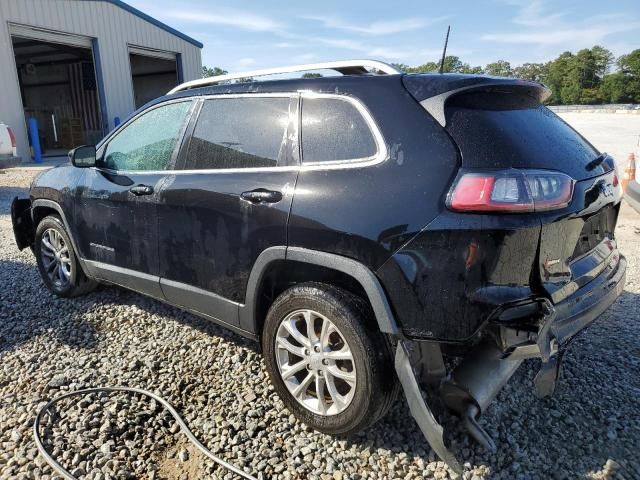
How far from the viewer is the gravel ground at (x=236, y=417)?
2342 mm

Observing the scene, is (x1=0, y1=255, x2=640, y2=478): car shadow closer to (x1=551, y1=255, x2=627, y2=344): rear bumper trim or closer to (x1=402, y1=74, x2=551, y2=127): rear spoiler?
(x1=551, y1=255, x2=627, y2=344): rear bumper trim

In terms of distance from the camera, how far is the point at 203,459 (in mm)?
2408

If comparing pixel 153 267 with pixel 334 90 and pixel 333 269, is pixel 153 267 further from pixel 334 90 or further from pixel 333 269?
pixel 334 90

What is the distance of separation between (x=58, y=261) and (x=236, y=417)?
2713 millimetres

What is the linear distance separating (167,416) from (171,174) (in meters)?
1.51

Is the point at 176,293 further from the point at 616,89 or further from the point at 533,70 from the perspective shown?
the point at 533,70

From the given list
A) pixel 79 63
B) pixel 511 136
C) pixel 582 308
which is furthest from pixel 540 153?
pixel 79 63

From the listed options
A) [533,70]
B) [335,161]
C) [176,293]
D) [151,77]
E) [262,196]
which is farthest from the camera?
[533,70]

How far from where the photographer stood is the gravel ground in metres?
2.34

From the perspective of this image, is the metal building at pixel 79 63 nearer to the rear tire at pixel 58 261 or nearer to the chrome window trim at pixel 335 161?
the rear tire at pixel 58 261

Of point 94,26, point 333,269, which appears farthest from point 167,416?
point 94,26

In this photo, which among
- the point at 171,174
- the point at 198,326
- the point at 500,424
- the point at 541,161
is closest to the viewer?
the point at 541,161

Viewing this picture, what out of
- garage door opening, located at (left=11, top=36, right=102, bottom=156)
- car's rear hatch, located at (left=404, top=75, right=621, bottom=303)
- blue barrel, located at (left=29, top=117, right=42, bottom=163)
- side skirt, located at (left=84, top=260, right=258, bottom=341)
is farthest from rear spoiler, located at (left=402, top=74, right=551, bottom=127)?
garage door opening, located at (left=11, top=36, right=102, bottom=156)

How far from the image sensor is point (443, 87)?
2.29 m
